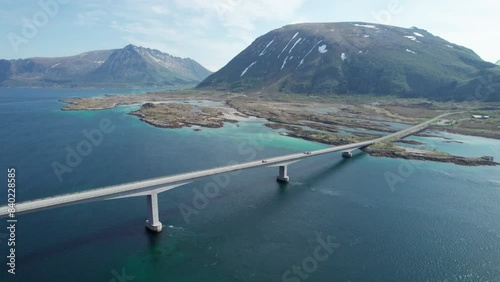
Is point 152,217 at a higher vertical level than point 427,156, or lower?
higher

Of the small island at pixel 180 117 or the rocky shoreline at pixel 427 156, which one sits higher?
the small island at pixel 180 117

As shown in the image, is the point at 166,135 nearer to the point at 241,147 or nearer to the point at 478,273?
the point at 241,147

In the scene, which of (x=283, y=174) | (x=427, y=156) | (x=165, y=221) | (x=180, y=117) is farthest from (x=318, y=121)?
(x=165, y=221)

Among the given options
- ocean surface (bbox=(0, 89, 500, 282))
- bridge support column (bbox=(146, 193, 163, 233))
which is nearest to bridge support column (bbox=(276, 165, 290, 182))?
ocean surface (bbox=(0, 89, 500, 282))

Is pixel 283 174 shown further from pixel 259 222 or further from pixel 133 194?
pixel 133 194

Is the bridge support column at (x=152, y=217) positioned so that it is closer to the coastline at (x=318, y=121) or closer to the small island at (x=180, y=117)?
the coastline at (x=318, y=121)

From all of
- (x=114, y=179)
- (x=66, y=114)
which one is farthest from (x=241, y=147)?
(x=66, y=114)

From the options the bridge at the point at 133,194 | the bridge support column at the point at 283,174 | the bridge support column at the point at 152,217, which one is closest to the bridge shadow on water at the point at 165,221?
the bridge support column at the point at 152,217

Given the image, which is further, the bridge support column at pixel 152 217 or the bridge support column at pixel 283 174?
the bridge support column at pixel 283 174

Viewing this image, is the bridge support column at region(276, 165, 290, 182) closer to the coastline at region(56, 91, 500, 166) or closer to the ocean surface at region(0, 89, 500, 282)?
the ocean surface at region(0, 89, 500, 282)
